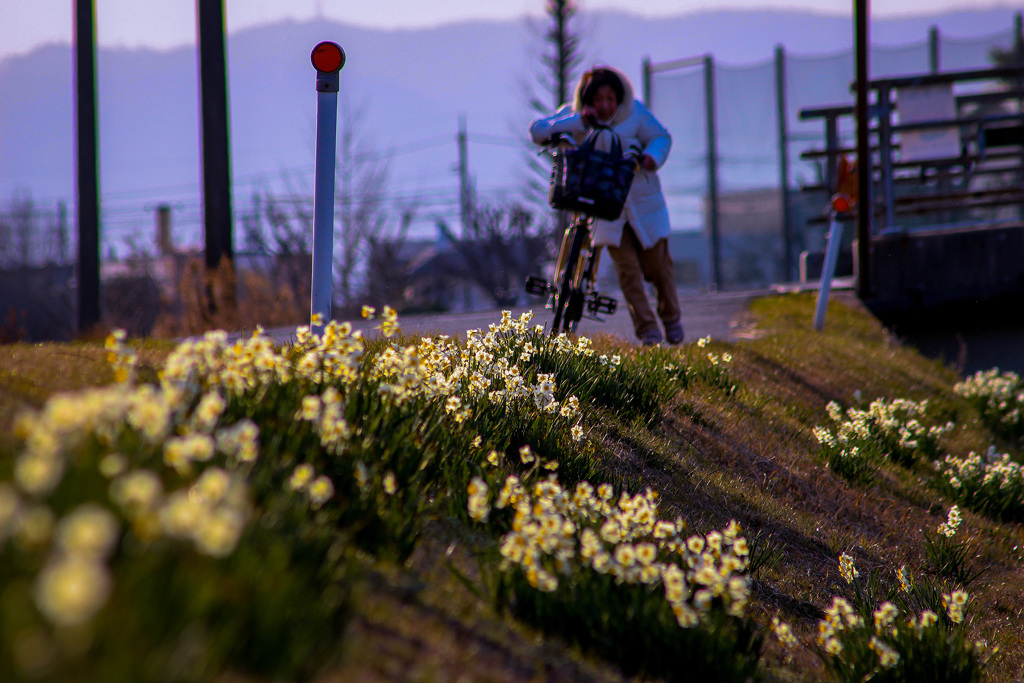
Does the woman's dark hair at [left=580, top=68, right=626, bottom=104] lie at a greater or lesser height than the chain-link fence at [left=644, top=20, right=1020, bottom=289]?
lesser

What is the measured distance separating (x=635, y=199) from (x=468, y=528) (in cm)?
429

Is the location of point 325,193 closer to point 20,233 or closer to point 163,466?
point 163,466

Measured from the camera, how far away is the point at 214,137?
1266 centimetres

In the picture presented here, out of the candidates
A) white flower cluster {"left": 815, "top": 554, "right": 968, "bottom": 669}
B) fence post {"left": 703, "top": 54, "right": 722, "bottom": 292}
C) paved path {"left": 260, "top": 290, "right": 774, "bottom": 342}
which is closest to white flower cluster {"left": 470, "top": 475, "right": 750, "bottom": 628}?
white flower cluster {"left": 815, "top": 554, "right": 968, "bottom": 669}

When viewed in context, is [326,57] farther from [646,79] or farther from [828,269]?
[646,79]

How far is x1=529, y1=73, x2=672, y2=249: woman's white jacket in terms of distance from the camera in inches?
237

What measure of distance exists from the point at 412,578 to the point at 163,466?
66 centimetres

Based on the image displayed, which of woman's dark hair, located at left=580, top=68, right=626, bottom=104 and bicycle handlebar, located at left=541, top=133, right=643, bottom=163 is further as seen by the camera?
woman's dark hair, located at left=580, top=68, right=626, bottom=104

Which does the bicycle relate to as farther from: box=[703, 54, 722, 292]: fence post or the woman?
box=[703, 54, 722, 292]: fence post

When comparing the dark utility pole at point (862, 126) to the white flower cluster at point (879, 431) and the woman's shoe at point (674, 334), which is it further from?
the woman's shoe at point (674, 334)

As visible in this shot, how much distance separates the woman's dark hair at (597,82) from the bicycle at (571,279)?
1.88ft

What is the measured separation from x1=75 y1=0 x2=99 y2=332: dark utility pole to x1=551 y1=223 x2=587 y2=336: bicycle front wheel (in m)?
10.9

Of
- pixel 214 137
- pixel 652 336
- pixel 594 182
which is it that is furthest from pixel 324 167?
pixel 214 137

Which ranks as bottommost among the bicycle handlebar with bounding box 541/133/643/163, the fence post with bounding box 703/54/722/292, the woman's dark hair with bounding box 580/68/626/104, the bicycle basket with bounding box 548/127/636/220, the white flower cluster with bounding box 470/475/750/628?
the white flower cluster with bounding box 470/475/750/628
